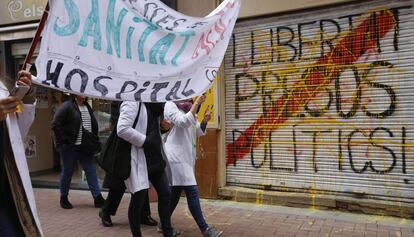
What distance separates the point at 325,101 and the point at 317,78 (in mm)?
336

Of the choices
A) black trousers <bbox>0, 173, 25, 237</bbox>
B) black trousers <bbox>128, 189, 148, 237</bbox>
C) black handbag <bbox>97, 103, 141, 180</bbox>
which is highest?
black handbag <bbox>97, 103, 141, 180</bbox>

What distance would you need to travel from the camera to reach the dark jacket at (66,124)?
6.84 meters

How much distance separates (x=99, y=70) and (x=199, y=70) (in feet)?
3.12

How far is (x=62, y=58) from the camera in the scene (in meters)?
2.93

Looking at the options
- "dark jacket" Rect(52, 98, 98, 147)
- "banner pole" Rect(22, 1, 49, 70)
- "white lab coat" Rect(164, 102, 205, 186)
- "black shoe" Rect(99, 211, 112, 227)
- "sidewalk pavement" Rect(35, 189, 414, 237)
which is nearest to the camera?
"banner pole" Rect(22, 1, 49, 70)

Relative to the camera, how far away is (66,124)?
6.91 m

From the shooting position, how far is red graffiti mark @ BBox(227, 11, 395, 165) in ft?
19.5

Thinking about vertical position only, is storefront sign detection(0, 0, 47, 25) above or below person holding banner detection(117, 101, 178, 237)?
above

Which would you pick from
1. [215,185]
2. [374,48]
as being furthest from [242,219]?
[374,48]

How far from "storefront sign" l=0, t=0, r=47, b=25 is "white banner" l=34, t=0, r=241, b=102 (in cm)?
624

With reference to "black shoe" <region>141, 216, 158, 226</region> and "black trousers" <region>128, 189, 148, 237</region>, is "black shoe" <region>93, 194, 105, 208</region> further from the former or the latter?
"black trousers" <region>128, 189, 148, 237</region>

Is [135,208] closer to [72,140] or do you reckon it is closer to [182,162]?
[182,162]

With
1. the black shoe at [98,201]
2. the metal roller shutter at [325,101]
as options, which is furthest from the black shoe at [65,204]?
the metal roller shutter at [325,101]

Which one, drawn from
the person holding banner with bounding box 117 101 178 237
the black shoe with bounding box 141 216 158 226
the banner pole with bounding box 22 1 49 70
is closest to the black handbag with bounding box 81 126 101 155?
the black shoe with bounding box 141 216 158 226
